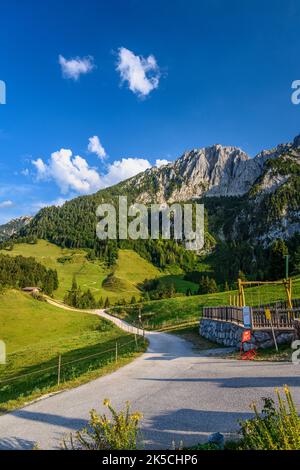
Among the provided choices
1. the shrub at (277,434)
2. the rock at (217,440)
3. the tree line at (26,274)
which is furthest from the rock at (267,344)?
the tree line at (26,274)

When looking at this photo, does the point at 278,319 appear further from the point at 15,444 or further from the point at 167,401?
the point at 15,444

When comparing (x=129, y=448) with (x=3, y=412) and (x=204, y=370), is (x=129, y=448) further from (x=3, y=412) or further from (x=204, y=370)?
(x=204, y=370)

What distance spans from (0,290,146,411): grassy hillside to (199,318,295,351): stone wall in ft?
27.0

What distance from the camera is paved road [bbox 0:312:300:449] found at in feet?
34.1

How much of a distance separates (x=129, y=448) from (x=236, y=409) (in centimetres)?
562

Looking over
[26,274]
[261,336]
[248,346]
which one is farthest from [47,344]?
[26,274]

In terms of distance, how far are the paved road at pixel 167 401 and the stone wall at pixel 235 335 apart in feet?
12.6

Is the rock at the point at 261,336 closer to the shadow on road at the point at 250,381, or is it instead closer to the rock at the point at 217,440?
the shadow on road at the point at 250,381

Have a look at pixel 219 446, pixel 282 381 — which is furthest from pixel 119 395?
pixel 219 446

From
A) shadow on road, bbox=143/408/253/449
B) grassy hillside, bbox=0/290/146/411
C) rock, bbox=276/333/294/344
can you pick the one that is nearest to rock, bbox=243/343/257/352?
rock, bbox=276/333/294/344

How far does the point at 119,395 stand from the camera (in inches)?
622

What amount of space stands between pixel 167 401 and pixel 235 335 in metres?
16.8

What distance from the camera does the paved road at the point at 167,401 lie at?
10.4m

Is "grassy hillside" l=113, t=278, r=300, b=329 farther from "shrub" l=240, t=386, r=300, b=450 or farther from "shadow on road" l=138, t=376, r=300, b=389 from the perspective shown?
"shrub" l=240, t=386, r=300, b=450
